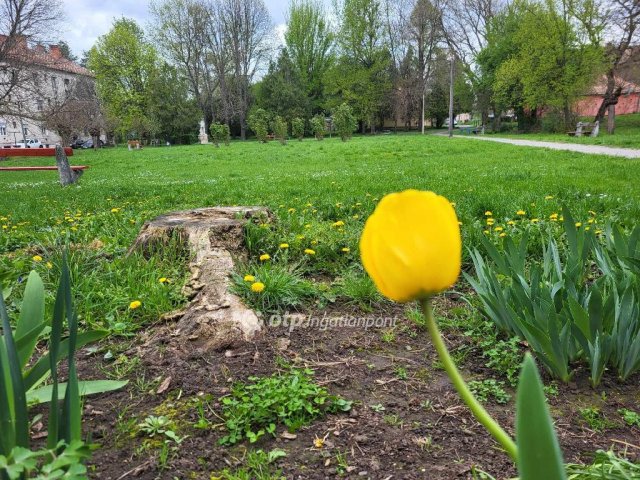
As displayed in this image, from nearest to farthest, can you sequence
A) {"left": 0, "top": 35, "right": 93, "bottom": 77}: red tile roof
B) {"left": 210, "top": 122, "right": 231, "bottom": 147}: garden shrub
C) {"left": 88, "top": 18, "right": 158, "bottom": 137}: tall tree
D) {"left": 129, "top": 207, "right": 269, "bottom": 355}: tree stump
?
{"left": 129, "top": 207, "right": 269, "bottom": 355}: tree stump < {"left": 0, "top": 35, "right": 93, "bottom": 77}: red tile roof < {"left": 210, "top": 122, "right": 231, "bottom": 147}: garden shrub < {"left": 88, "top": 18, "right": 158, "bottom": 137}: tall tree

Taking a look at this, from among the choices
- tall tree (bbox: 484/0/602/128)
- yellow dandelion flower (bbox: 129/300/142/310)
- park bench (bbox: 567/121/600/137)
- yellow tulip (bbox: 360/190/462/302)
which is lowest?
yellow dandelion flower (bbox: 129/300/142/310)

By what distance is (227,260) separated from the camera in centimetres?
316

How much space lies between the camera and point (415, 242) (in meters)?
0.61

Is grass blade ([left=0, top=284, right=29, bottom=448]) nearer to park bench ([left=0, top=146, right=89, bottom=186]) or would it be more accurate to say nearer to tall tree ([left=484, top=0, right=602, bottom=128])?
park bench ([left=0, top=146, right=89, bottom=186])

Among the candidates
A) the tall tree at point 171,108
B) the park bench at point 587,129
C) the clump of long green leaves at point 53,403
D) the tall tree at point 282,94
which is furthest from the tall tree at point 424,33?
the clump of long green leaves at point 53,403

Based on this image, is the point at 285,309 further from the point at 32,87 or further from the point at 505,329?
the point at 32,87

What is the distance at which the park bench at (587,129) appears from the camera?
22.8 meters

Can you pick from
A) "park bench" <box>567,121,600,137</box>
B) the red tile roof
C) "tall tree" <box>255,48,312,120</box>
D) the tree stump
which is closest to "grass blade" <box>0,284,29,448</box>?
the tree stump

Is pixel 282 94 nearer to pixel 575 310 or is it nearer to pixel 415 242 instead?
pixel 575 310

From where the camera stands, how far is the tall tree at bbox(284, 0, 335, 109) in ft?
173

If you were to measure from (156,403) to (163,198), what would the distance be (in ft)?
19.3

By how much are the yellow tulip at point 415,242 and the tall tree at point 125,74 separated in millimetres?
43778

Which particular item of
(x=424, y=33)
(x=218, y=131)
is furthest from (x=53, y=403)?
(x=424, y=33)

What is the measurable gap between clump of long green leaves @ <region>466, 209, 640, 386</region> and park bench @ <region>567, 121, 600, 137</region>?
24.3 m
